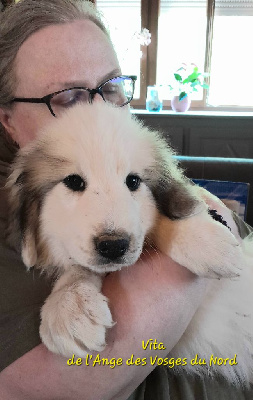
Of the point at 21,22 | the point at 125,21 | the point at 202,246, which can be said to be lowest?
the point at 202,246

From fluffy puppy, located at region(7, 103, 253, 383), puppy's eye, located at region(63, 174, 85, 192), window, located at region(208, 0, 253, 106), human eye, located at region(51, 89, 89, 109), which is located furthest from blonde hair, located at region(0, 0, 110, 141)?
window, located at region(208, 0, 253, 106)

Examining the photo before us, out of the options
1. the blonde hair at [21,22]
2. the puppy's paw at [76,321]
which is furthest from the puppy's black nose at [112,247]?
the blonde hair at [21,22]

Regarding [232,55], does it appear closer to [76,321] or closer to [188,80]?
[188,80]

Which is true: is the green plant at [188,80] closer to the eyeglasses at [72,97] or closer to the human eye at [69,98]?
the eyeglasses at [72,97]

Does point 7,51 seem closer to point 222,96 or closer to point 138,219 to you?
point 138,219

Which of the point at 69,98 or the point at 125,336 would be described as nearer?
the point at 125,336

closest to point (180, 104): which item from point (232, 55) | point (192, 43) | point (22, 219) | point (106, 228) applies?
point (192, 43)
